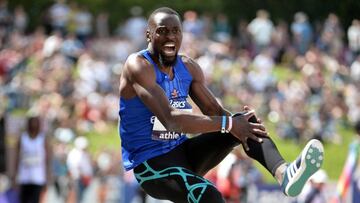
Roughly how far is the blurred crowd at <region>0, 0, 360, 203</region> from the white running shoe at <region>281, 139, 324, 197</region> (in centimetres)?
1011

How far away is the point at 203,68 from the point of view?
24703 mm

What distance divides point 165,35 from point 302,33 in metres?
21.1

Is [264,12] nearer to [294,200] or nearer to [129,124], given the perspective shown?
[294,200]

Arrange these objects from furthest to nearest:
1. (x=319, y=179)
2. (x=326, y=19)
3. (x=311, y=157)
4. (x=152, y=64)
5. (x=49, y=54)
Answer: (x=326, y=19)
(x=49, y=54)
(x=319, y=179)
(x=152, y=64)
(x=311, y=157)

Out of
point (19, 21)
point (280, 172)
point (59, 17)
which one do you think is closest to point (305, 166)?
point (280, 172)

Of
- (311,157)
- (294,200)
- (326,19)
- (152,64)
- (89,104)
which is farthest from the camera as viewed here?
(326,19)

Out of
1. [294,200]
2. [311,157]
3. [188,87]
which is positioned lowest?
[294,200]

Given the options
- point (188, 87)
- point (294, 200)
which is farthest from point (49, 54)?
point (188, 87)

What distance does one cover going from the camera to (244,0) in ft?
99.5

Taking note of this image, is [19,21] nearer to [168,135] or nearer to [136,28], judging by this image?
[136,28]

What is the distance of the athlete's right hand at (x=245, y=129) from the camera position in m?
7.80

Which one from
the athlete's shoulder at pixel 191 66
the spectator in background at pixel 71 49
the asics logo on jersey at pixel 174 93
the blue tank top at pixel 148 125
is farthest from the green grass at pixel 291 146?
the asics logo on jersey at pixel 174 93

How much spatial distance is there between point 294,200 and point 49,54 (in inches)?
383

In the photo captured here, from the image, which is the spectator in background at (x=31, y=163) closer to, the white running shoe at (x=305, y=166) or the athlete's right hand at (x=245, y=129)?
the athlete's right hand at (x=245, y=129)
